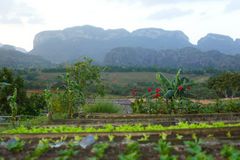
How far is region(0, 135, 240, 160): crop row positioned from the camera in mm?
7633

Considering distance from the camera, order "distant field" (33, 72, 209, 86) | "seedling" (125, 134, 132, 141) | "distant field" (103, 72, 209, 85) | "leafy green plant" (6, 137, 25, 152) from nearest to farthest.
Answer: "leafy green plant" (6, 137, 25, 152) < "seedling" (125, 134, 132, 141) < "distant field" (33, 72, 209, 86) < "distant field" (103, 72, 209, 85)

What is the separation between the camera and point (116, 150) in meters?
8.26

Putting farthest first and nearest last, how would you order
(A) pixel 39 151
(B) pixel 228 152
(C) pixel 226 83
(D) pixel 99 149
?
1. (C) pixel 226 83
2. (A) pixel 39 151
3. (D) pixel 99 149
4. (B) pixel 228 152

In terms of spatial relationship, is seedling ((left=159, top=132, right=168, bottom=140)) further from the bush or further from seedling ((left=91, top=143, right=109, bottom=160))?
the bush

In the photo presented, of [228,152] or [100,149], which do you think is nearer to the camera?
[228,152]

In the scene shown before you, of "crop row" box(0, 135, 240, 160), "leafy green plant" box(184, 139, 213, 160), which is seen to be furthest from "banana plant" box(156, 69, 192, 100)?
"leafy green plant" box(184, 139, 213, 160)

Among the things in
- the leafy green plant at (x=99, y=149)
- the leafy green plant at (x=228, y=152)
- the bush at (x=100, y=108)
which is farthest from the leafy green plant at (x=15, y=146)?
the bush at (x=100, y=108)

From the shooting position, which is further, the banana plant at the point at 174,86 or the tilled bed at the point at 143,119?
the banana plant at the point at 174,86

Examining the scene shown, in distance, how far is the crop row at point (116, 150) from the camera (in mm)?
7633

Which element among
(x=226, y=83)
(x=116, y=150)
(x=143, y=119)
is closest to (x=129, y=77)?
(x=226, y=83)

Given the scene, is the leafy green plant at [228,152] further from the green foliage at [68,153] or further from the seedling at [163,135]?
the green foliage at [68,153]

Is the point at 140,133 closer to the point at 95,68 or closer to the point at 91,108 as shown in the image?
the point at 91,108

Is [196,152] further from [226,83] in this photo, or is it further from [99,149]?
[226,83]

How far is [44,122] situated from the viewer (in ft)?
52.2
